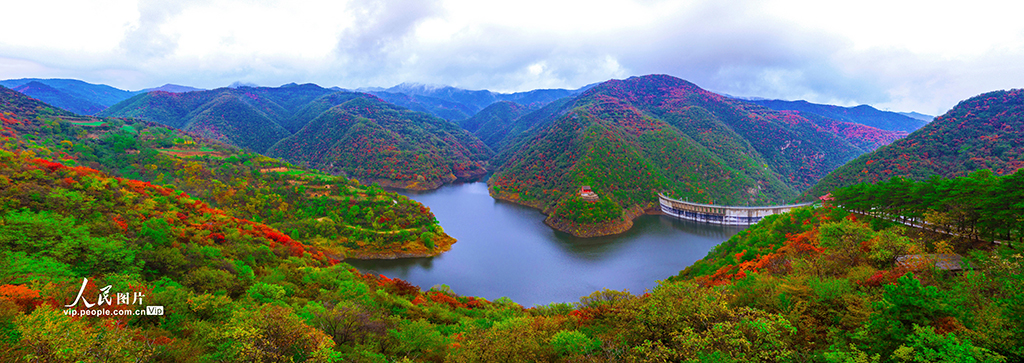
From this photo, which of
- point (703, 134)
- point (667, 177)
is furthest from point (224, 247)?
point (703, 134)

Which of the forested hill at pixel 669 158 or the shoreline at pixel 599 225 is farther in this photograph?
the forested hill at pixel 669 158

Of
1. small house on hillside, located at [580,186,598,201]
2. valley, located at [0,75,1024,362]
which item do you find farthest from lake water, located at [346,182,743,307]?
small house on hillside, located at [580,186,598,201]

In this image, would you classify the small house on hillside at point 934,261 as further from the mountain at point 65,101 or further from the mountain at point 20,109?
the mountain at point 65,101

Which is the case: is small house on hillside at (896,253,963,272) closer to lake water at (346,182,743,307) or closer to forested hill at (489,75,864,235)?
lake water at (346,182,743,307)

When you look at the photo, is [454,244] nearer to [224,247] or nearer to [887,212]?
[224,247]

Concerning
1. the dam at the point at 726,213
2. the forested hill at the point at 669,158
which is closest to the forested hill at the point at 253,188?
the forested hill at the point at 669,158

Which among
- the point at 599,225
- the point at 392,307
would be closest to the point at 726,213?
the point at 599,225
